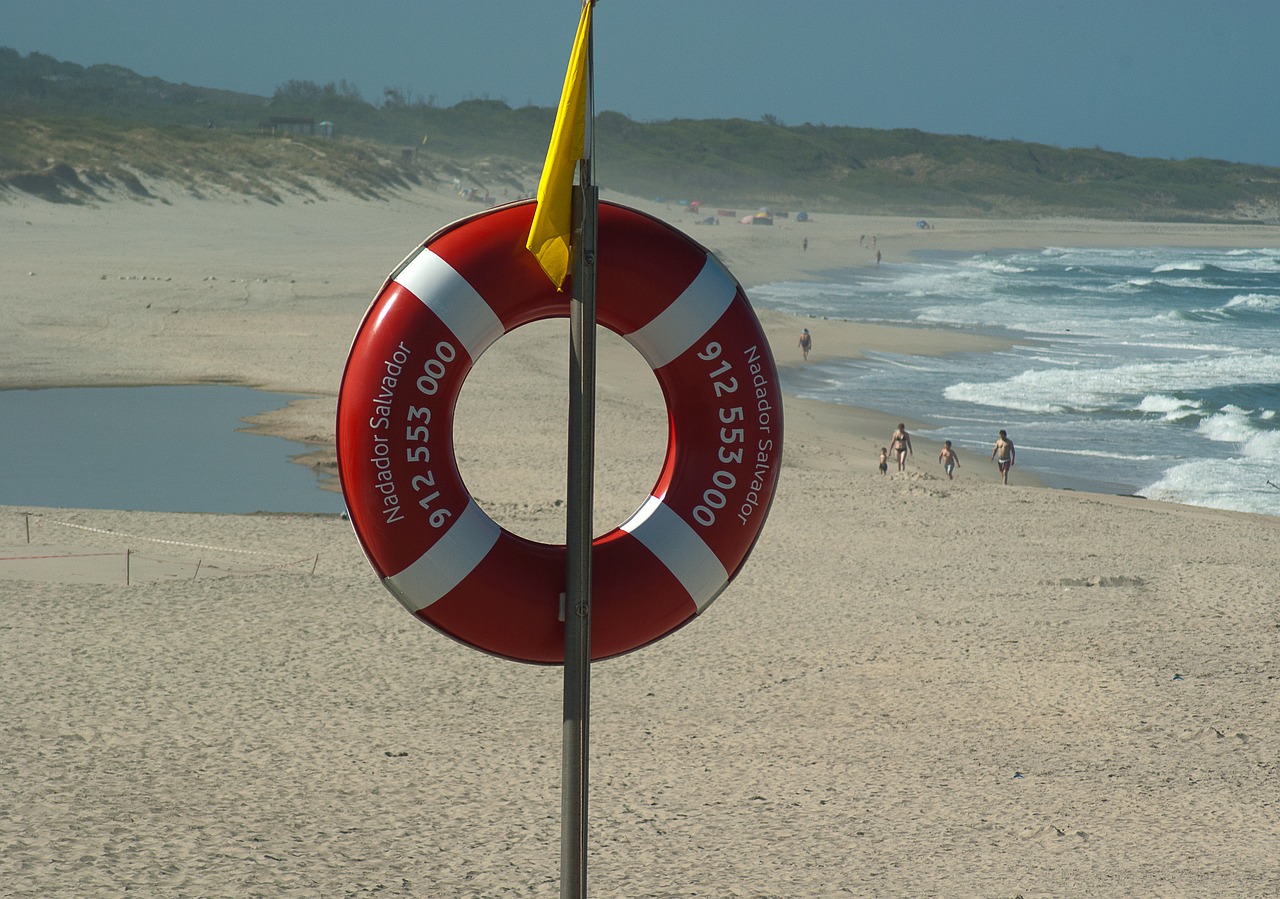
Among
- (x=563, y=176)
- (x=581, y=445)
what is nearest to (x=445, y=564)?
(x=581, y=445)

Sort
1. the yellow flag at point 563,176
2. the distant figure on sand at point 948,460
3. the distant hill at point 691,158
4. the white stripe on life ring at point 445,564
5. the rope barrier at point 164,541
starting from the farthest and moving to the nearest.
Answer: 1. the distant hill at point 691,158
2. the distant figure on sand at point 948,460
3. the rope barrier at point 164,541
4. the white stripe on life ring at point 445,564
5. the yellow flag at point 563,176

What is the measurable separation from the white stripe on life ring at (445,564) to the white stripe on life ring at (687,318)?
617mm

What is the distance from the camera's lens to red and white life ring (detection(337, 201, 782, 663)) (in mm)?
3105

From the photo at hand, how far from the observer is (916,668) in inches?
303

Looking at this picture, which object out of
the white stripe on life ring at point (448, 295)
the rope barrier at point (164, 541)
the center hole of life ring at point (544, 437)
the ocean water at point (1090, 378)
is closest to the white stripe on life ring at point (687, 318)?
the white stripe on life ring at point (448, 295)

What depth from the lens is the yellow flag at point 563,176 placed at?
3033 mm

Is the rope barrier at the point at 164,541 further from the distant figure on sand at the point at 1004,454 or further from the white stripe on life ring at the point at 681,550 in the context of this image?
the distant figure on sand at the point at 1004,454

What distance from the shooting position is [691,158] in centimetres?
10406

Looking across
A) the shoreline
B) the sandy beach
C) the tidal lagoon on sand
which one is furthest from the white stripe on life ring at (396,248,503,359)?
the shoreline

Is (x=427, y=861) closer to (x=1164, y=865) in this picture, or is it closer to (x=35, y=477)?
(x=1164, y=865)

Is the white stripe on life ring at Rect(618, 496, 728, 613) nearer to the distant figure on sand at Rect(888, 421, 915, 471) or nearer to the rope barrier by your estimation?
the rope barrier

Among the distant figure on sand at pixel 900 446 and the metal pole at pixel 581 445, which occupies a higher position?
the metal pole at pixel 581 445

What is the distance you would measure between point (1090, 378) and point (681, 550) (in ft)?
66.2

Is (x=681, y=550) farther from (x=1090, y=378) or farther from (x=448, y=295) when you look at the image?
(x=1090, y=378)
